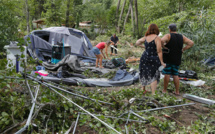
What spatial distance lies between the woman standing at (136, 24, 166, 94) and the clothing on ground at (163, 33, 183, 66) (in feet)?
1.63

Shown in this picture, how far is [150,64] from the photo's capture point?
4301 millimetres

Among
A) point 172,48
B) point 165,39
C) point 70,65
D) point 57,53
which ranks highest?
point 165,39

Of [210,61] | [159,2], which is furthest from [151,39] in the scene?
[159,2]

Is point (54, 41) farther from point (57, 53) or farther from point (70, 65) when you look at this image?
point (70, 65)

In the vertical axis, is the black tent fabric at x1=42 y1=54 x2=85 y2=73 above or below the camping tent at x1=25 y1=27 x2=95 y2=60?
below

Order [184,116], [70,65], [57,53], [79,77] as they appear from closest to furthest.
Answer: [184,116] < [79,77] < [70,65] < [57,53]

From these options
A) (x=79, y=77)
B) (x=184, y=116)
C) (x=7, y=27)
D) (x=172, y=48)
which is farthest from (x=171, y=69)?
(x=7, y=27)

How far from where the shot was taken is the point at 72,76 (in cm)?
631

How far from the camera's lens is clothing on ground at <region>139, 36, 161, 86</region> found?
4.21 meters

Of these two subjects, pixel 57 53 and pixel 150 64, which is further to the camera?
pixel 57 53

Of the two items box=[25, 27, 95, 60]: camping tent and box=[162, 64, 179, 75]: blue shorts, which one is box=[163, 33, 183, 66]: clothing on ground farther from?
box=[25, 27, 95, 60]: camping tent

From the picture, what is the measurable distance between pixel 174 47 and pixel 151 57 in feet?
2.44

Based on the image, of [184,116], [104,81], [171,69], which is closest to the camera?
[184,116]

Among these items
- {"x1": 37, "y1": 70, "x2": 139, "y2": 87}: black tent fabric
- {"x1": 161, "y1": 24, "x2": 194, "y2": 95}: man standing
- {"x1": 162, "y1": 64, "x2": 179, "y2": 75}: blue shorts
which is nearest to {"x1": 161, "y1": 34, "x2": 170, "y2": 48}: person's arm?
{"x1": 161, "y1": 24, "x2": 194, "y2": 95}: man standing
